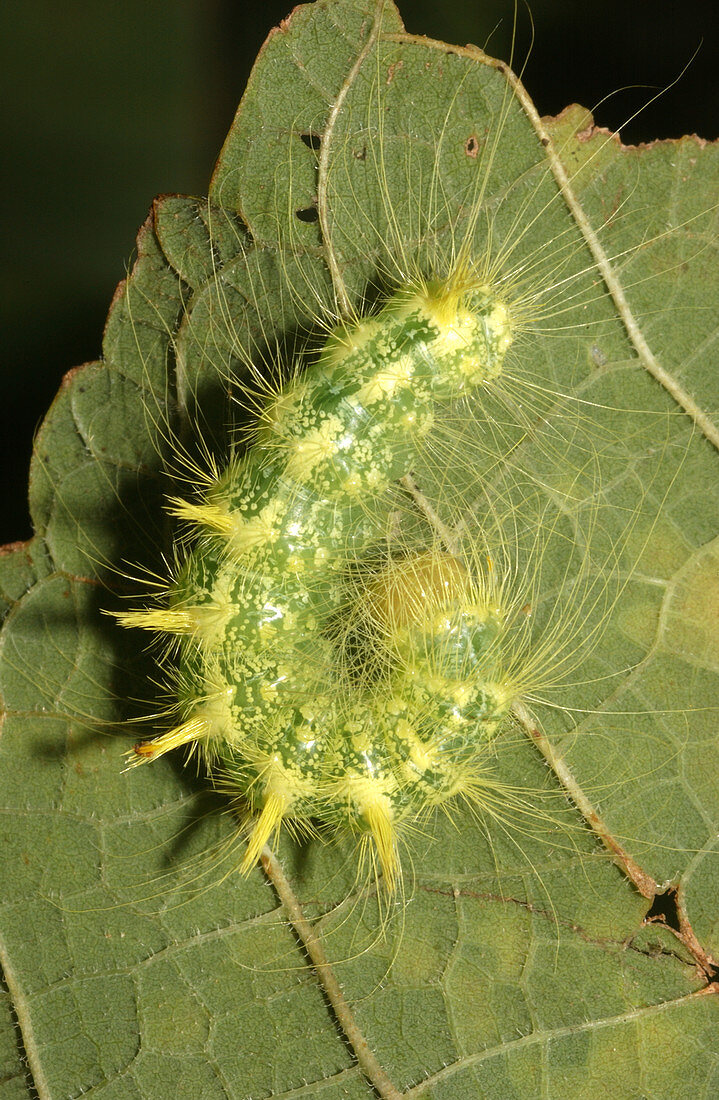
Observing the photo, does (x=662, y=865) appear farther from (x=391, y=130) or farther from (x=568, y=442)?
(x=391, y=130)

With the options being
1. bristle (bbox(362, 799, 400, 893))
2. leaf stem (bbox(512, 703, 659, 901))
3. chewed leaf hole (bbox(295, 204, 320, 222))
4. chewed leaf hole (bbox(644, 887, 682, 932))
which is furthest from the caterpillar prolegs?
chewed leaf hole (bbox(644, 887, 682, 932))

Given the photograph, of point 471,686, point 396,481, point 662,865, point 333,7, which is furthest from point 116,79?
point 662,865

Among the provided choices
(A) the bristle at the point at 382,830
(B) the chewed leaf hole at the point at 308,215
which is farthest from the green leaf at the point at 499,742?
(A) the bristle at the point at 382,830

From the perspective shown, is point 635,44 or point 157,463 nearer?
point 157,463

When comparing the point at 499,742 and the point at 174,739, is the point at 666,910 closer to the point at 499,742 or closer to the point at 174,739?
the point at 499,742

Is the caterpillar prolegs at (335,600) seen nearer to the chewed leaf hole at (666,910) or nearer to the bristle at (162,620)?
the bristle at (162,620)

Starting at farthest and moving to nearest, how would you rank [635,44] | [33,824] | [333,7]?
[635,44] → [33,824] → [333,7]

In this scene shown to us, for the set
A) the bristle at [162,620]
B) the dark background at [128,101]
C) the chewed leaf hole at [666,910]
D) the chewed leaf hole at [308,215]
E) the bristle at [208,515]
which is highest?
the dark background at [128,101]
